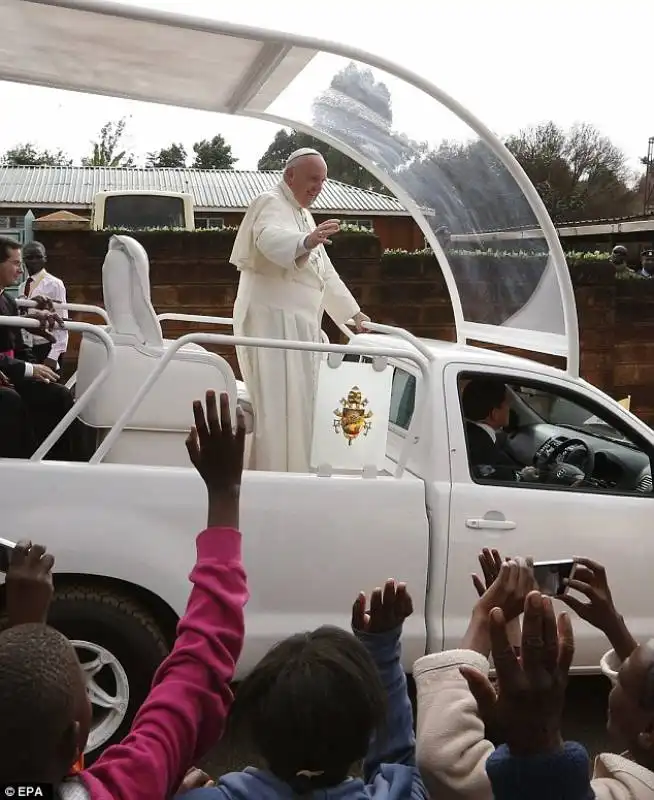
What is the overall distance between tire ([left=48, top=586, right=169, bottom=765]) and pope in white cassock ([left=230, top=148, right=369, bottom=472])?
1116mm

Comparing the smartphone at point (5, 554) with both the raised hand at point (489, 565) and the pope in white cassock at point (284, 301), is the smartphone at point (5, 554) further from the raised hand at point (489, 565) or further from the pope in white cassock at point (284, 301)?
the pope in white cassock at point (284, 301)

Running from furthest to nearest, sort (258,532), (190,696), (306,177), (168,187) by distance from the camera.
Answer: (168,187)
(306,177)
(258,532)
(190,696)

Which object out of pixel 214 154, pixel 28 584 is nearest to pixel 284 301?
pixel 28 584

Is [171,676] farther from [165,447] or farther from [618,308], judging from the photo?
[618,308]

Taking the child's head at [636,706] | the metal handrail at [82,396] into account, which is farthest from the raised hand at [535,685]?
the metal handrail at [82,396]

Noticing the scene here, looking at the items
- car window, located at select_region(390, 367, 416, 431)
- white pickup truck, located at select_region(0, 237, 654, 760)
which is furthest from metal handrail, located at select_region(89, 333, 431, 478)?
car window, located at select_region(390, 367, 416, 431)

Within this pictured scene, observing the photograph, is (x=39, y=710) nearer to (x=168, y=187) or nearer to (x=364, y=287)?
(x=364, y=287)

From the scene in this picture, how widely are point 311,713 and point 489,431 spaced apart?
2.46 m

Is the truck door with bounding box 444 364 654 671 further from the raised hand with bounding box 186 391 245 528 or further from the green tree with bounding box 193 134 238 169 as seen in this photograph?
the green tree with bounding box 193 134 238 169

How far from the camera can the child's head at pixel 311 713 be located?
4.80 feet

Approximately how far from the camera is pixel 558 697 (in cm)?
134

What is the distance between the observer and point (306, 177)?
4.54 metres

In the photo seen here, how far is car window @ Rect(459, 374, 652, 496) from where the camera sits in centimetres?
365

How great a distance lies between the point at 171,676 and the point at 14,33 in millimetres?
2850
